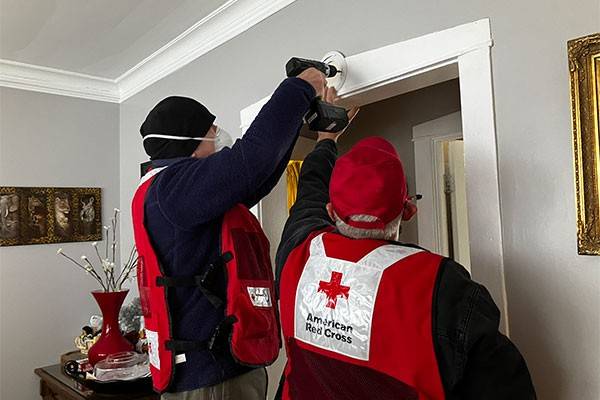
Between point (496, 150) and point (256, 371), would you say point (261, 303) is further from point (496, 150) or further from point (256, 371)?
point (496, 150)

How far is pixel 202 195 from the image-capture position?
1.20 meters

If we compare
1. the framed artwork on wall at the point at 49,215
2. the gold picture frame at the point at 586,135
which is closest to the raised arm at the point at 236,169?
the gold picture frame at the point at 586,135

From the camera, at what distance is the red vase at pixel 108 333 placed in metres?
2.43

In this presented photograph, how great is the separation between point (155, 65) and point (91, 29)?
1.68 feet

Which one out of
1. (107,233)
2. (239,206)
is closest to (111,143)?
(107,233)

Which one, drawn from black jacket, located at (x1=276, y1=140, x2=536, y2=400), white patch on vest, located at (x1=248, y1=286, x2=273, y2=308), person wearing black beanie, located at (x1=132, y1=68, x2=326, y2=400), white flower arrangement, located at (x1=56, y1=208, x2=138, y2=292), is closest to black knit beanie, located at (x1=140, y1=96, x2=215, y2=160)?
person wearing black beanie, located at (x1=132, y1=68, x2=326, y2=400)

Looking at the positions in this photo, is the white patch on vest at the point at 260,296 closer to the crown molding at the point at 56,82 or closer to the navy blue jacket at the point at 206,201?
the navy blue jacket at the point at 206,201

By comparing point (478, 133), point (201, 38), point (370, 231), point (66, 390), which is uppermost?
point (201, 38)

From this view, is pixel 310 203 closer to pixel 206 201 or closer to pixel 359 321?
pixel 206 201

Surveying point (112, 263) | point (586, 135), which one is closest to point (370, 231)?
point (586, 135)

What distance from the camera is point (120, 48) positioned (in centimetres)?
279

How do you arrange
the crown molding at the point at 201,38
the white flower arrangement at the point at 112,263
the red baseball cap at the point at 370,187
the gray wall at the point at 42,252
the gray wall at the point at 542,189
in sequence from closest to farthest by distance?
the red baseball cap at the point at 370,187
the gray wall at the point at 542,189
the crown molding at the point at 201,38
the gray wall at the point at 42,252
the white flower arrangement at the point at 112,263

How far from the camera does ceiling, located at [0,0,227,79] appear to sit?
2215mm

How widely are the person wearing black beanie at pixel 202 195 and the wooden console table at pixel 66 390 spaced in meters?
1.06
